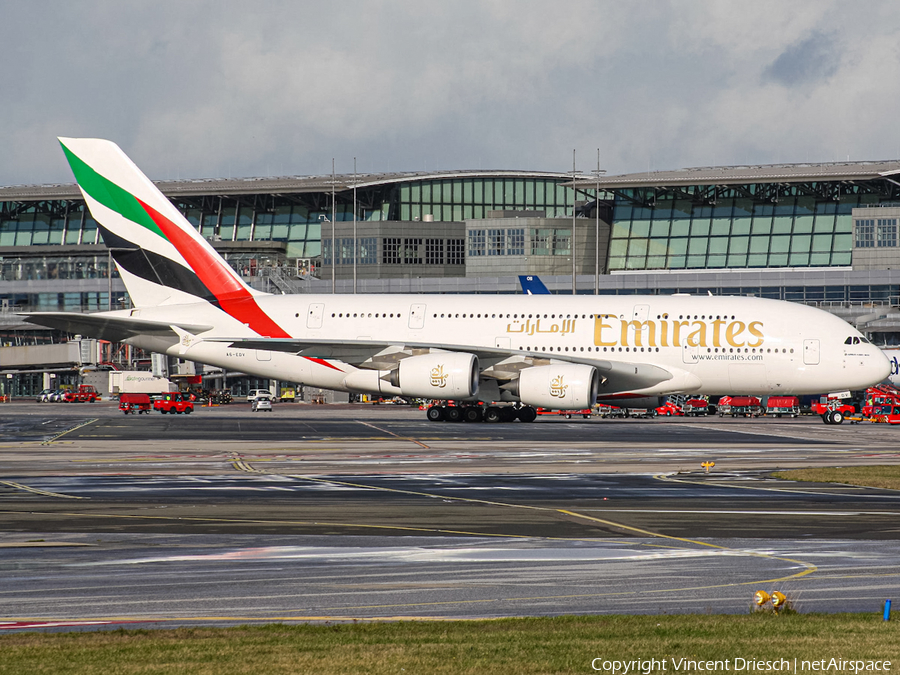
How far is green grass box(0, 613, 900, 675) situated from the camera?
9203mm

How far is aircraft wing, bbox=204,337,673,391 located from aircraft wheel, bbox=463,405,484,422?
3246 millimetres

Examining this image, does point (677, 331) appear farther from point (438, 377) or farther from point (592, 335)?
point (438, 377)

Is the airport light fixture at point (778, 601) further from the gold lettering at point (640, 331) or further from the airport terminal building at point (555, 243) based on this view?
the airport terminal building at point (555, 243)

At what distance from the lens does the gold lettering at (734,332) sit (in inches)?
1750

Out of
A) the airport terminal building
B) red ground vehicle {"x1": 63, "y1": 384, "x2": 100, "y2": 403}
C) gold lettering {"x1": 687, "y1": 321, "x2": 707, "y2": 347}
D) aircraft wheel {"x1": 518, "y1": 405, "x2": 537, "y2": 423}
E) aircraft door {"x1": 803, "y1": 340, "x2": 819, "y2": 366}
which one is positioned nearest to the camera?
aircraft door {"x1": 803, "y1": 340, "x2": 819, "y2": 366}

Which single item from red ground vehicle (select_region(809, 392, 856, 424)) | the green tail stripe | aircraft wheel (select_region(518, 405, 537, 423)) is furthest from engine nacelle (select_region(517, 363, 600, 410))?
the green tail stripe

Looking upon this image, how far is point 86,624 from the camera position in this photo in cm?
1093

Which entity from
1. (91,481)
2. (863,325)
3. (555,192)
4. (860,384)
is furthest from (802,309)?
(555,192)

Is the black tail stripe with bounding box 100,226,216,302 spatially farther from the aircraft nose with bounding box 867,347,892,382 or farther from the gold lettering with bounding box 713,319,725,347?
the aircraft nose with bounding box 867,347,892,382

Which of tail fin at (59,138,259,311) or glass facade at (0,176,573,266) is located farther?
glass facade at (0,176,573,266)

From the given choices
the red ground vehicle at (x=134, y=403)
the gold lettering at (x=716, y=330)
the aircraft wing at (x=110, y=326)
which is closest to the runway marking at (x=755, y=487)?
the gold lettering at (x=716, y=330)

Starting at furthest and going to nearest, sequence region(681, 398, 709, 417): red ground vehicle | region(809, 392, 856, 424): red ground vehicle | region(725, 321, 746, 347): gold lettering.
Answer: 1. region(681, 398, 709, 417): red ground vehicle
2. region(809, 392, 856, 424): red ground vehicle
3. region(725, 321, 746, 347): gold lettering

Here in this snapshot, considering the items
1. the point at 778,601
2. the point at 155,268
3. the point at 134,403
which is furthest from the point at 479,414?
the point at 778,601

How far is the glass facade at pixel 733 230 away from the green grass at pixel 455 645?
106 metres
